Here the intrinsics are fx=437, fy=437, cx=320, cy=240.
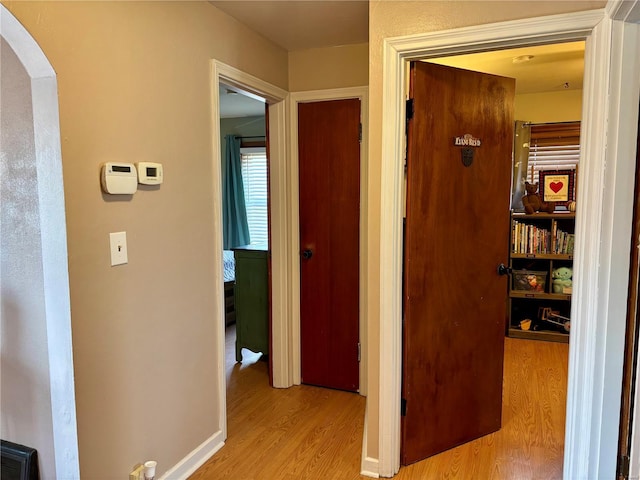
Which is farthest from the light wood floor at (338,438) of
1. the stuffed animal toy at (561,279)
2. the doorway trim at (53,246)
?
the stuffed animal toy at (561,279)

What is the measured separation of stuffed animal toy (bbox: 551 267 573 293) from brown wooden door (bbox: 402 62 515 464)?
2.07 meters

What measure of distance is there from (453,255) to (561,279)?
2.51 meters

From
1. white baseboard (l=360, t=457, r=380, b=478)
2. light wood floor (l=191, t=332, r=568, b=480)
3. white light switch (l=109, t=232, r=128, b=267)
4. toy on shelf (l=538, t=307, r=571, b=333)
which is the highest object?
white light switch (l=109, t=232, r=128, b=267)

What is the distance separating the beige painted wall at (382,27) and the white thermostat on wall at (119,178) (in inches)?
40.5

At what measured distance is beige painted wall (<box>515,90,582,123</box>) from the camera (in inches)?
165

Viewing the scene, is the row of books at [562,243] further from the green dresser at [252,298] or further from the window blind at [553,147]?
the green dresser at [252,298]

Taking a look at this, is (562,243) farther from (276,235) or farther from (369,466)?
(369,466)

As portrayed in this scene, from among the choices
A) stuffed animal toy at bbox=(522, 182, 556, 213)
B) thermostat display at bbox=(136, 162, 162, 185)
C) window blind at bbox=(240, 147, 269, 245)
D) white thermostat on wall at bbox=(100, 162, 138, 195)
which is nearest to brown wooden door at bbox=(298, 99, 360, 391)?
thermostat display at bbox=(136, 162, 162, 185)

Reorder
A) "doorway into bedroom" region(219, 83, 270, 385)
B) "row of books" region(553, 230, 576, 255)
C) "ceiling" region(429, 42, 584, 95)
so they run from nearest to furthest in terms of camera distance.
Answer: "ceiling" region(429, 42, 584, 95) → "row of books" region(553, 230, 576, 255) → "doorway into bedroom" region(219, 83, 270, 385)

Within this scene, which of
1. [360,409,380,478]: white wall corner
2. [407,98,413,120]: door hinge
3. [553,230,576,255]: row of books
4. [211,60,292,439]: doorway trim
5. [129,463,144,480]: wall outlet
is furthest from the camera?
[553,230,576,255]: row of books

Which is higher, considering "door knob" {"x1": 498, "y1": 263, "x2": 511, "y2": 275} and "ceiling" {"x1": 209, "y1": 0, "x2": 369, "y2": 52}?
"ceiling" {"x1": 209, "y1": 0, "x2": 369, "y2": 52}

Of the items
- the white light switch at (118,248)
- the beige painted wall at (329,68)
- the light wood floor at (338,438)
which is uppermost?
the beige painted wall at (329,68)

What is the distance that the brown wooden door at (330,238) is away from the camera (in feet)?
9.30

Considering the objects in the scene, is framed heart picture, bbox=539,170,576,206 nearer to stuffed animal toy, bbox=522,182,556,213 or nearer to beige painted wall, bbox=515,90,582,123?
stuffed animal toy, bbox=522,182,556,213
